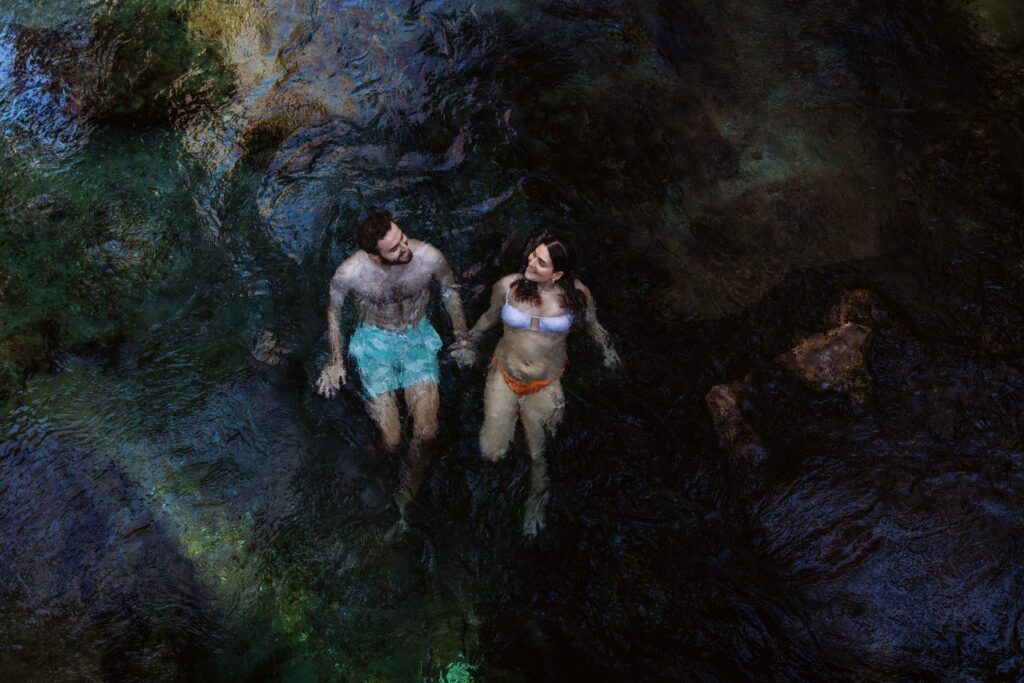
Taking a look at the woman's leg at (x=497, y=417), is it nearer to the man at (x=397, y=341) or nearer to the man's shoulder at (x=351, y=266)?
the man at (x=397, y=341)

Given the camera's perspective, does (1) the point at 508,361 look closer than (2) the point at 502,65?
Yes

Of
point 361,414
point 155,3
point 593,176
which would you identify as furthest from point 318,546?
point 155,3

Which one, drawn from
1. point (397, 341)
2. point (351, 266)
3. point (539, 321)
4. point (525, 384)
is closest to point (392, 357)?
point (397, 341)

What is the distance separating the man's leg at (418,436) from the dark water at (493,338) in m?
0.22

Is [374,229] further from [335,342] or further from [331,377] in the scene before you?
[331,377]

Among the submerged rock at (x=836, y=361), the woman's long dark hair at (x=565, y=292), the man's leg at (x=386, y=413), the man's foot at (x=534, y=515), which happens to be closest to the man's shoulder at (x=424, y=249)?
the woman's long dark hair at (x=565, y=292)

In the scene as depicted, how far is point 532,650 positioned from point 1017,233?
5.37m

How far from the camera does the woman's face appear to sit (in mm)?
4918

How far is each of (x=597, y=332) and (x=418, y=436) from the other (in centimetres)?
168

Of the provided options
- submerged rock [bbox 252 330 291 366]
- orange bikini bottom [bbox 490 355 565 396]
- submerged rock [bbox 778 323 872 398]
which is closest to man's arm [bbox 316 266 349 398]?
submerged rock [bbox 252 330 291 366]

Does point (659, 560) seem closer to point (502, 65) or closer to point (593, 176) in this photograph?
point (593, 176)

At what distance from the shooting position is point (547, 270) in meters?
4.95

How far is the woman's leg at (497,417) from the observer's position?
217 inches

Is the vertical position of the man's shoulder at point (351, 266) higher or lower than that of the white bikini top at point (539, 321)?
higher
